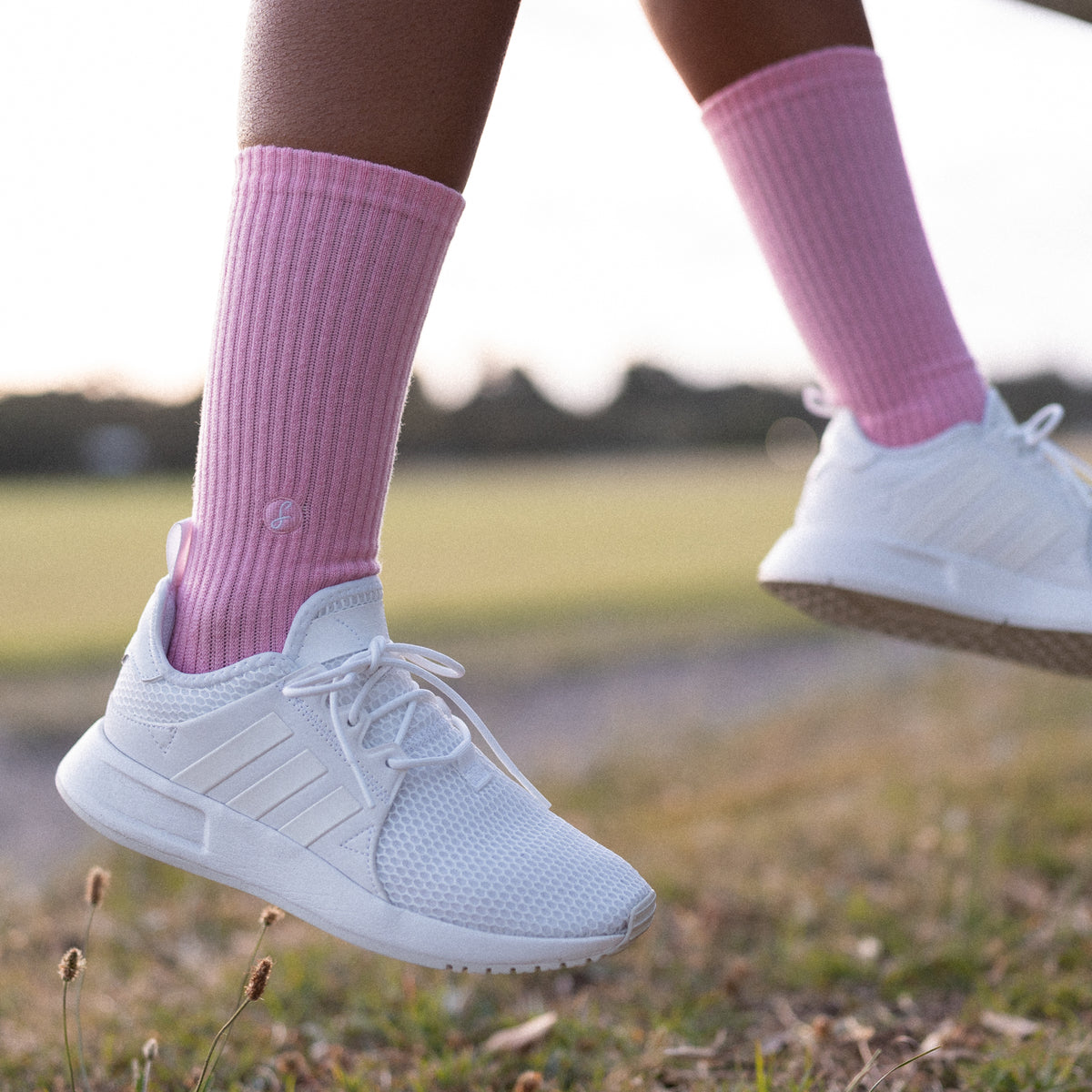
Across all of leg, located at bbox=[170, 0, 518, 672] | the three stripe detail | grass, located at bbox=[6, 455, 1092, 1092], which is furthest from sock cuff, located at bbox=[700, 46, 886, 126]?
grass, located at bbox=[6, 455, 1092, 1092]

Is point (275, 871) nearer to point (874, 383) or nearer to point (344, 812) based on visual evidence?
point (344, 812)

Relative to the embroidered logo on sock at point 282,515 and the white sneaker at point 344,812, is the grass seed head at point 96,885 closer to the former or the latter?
the white sneaker at point 344,812

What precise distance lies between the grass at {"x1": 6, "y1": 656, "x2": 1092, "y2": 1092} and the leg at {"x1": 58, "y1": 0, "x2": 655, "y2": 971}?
0.30 m

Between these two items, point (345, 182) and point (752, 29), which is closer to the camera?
point (345, 182)

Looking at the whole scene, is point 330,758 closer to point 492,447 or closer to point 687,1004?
point 687,1004

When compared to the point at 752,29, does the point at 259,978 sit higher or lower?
lower

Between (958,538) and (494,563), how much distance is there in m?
8.60

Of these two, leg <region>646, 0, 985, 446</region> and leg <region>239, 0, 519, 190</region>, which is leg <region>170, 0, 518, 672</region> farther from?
leg <region>646, 0, 985, 446</region>

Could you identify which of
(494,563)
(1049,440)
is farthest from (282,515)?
(494,563)

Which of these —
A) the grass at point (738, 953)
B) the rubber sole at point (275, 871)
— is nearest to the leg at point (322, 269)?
the rubber sole at point (275, 871)

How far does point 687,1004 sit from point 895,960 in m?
0.27

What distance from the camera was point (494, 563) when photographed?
9688 millimetres

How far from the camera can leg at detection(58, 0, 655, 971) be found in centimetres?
78

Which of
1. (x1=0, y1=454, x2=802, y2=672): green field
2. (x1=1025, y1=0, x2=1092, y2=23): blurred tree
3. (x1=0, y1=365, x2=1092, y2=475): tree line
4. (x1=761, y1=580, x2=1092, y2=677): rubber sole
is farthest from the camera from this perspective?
(x1=0, y1=365, x2=1092, y2=475): tree line
